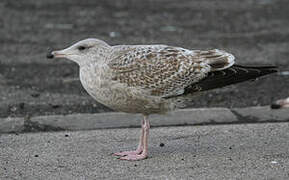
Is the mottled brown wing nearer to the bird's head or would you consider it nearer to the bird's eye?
the bird's head

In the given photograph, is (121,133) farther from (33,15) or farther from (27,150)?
(33,15)

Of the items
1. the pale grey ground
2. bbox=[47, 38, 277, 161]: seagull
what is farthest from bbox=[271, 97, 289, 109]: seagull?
bbox=[47, 38, 277, 161]: seagull

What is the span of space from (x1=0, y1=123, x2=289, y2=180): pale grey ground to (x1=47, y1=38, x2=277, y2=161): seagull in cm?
32

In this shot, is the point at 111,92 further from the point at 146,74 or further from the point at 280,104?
the point at 280,104

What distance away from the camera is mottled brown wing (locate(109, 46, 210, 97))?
230 inches

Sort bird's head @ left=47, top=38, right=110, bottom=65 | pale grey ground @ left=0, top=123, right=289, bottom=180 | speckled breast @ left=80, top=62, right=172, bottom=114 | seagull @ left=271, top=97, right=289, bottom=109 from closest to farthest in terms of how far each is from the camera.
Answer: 1. pale grey ground @ left=0, top=123, right=289, bottom=180
2. speckled breast @ left=80, top=62, right=172, bottom=114
3. bird's head @ left=47, top=38, right=110, bottom=65
4. seagull @ left=271, top=97, right=289, bottom=109

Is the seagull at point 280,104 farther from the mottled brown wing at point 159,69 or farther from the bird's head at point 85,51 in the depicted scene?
the bird's head at point 85,51

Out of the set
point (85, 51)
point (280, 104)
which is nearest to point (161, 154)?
point (85, 51)

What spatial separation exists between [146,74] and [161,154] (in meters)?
0.83

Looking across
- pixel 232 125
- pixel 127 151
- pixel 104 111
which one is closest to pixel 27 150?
pixel 127 151

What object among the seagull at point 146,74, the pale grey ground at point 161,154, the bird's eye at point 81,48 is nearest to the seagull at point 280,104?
the pale grey ground at point 161,154

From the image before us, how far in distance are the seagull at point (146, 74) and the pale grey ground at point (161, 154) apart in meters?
0.32

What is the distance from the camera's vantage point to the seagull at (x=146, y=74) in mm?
5805

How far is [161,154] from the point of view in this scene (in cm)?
614
